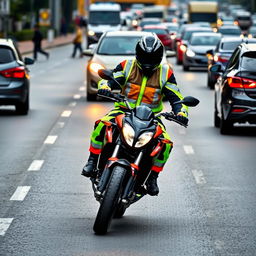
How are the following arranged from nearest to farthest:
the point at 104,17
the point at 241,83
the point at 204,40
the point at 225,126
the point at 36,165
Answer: the point at 36,165
the point at 241,83
the point at 225,126
the point at 204,40
the point at 104,17

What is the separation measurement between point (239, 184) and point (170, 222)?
286cm

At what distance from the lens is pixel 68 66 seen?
48.4 m

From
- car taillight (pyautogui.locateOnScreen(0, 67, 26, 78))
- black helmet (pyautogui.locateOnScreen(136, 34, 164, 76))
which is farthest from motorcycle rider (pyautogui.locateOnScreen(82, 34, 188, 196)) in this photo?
car taillight (pyautogui.locateOnScreen(0, 67, 26, 78))

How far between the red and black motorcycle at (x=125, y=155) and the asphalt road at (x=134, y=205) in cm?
30

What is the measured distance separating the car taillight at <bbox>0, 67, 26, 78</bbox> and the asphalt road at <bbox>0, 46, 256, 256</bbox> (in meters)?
1.02

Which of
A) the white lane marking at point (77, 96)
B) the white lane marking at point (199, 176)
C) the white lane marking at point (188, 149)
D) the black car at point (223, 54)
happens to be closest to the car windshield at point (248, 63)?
the white lane marking at point (188, 149)

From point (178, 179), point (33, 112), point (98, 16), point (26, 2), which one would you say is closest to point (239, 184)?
point (178, 179)

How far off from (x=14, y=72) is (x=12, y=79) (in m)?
0.14

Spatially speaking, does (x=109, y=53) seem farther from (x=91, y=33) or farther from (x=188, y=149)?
(x=91, y=33)

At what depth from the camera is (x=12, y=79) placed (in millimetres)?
22516

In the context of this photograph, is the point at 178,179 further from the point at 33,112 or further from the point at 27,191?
the point at 33,112

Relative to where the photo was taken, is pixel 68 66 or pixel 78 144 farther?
pixel 68 66

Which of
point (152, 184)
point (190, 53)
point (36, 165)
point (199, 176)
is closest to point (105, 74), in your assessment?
point (152, 184)

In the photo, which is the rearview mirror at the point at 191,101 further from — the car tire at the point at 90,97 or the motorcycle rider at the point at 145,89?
the car tire at the point at 90,97
